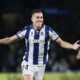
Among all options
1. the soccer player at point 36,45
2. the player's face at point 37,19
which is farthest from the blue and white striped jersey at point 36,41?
the player's face at point 37,19

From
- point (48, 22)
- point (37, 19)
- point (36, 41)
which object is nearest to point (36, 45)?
point (36, 41)

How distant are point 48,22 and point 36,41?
7886mm

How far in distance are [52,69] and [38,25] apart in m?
6.81

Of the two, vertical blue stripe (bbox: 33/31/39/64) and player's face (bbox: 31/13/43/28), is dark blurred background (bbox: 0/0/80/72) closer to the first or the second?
vertical blue stripe (bbox: 33/31/39/64)

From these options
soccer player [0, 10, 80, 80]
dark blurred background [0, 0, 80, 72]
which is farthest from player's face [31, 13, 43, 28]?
dark blurred background [0, 0, 80, 72]

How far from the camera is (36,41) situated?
8.06m

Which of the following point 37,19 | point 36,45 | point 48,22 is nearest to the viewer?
point 37,19

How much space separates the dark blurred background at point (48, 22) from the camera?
49.7 feet

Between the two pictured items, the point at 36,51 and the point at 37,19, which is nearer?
the point at 37,19

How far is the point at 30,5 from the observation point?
15977 mm

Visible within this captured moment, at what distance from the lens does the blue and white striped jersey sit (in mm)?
8070

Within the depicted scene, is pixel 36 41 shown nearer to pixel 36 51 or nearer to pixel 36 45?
pixel 36 45

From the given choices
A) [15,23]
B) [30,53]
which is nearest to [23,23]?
[15,23]

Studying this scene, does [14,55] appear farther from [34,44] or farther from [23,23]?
[34,44]
